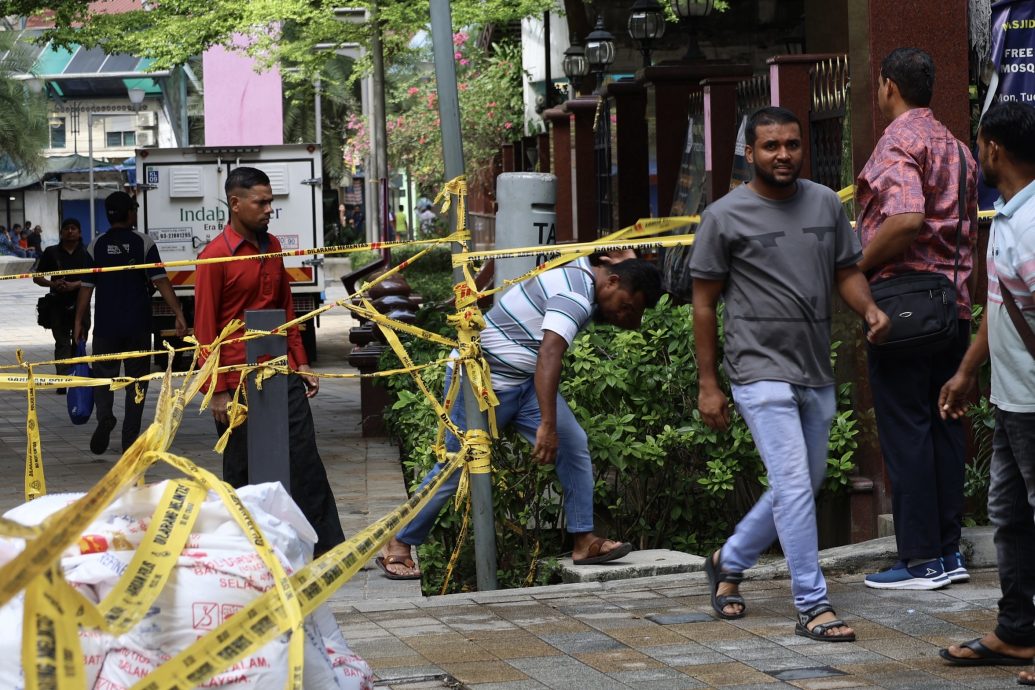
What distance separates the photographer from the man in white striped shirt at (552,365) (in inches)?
245

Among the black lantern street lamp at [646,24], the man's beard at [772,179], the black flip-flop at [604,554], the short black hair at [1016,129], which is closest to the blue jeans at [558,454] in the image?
the black flip-flop at [604,554]

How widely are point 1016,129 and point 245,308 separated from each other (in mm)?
3313

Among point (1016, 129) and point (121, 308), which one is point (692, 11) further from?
point (1016, 129)

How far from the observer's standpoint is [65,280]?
44.5 ft

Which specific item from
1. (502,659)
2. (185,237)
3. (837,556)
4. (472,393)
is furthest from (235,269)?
(185,237)

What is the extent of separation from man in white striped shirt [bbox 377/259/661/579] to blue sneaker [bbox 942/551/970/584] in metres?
1.36

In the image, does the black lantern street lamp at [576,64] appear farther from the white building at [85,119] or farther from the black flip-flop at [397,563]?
the white building at [85,119]

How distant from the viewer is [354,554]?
12.5 feet

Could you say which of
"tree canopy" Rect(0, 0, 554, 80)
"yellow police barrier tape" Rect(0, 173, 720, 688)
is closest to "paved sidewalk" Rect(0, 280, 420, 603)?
"yellow police barrier tape" Rect(0, 173, 720, 688)

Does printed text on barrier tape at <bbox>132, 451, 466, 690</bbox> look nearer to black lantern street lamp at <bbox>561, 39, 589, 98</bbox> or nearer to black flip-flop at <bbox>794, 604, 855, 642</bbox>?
black flip-flop at <bbox>794, 604, 855, 642</bbox>

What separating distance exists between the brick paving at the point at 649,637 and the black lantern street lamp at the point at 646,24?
402 inches

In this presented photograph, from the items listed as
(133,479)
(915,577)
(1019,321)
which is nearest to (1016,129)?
(1019,321)

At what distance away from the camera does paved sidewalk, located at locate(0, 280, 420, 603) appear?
8.54 meters

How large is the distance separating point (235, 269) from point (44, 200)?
71.9 metres
